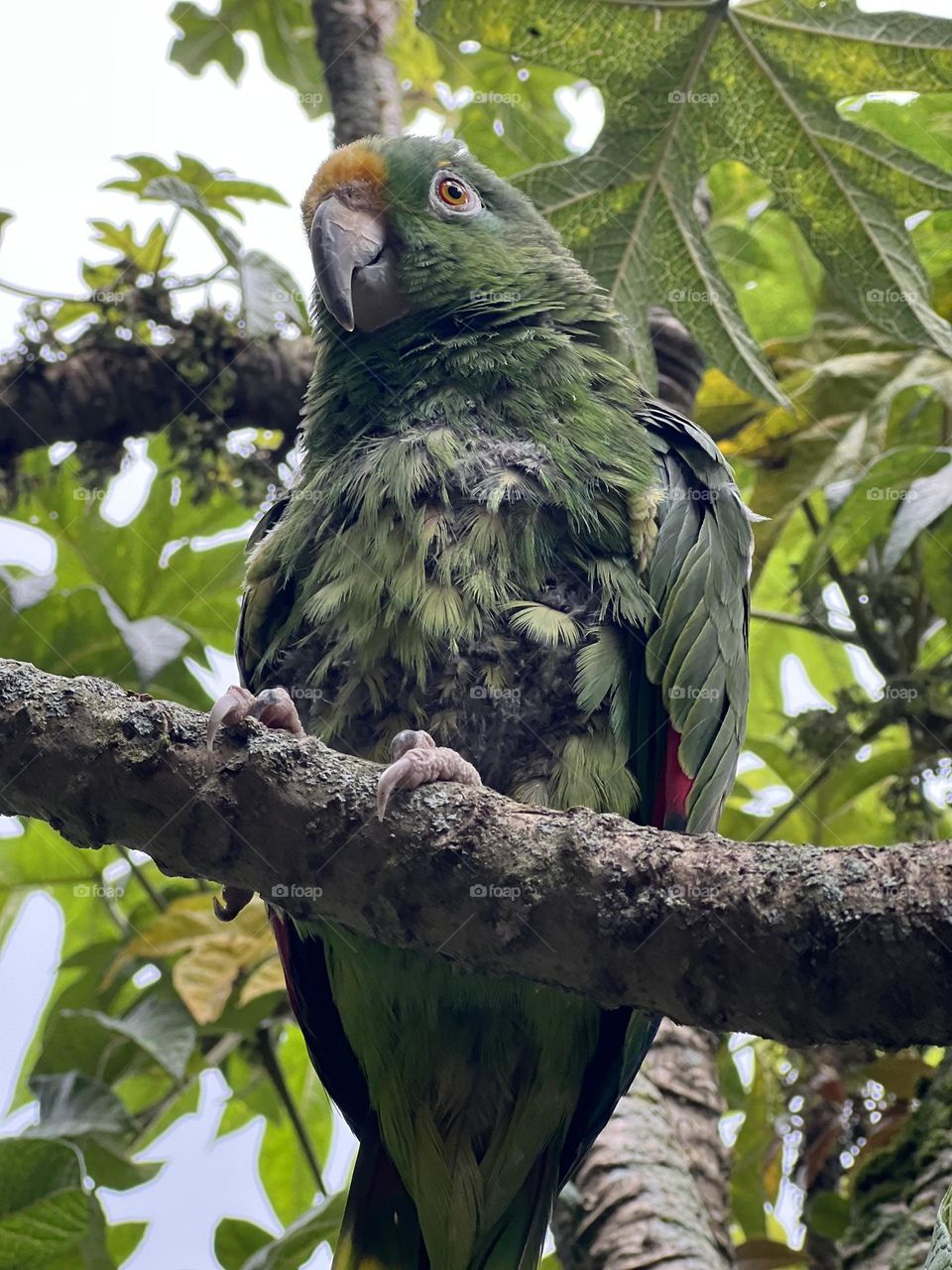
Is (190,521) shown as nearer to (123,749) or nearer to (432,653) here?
(432,653)

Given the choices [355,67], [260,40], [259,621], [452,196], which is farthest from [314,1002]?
[260,40]

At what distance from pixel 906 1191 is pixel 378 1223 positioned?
1055mm

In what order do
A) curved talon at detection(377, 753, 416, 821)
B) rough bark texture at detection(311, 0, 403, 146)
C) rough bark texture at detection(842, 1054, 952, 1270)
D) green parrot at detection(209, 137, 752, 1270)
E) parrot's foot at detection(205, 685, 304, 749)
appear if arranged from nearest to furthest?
curved talon at detection(377, 753, 416, 821)
parrot's foot at detection(205, 685, 304, 749)
green parrot at detection(209, 137, 752, 1270)
rough bark texture at detection(842, 1054, 952, 1270)
rough bark texture at detection(311, 0, 403, 146)

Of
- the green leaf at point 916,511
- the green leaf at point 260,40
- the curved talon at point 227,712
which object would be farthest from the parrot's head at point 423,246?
the green leaf at point 260,40

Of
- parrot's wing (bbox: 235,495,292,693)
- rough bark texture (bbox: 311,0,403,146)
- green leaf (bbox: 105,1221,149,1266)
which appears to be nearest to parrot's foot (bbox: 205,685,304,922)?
parrot's wing (bbox: 235,495,292,693)

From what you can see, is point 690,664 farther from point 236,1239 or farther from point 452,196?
point 236,1239

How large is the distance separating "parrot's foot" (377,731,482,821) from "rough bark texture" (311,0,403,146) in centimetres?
232

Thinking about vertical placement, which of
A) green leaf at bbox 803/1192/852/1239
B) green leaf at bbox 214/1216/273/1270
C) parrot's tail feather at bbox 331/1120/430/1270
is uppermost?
green leaf at bbox 803/1192/852/1239

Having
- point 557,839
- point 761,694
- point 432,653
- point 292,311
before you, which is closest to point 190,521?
point 292,311

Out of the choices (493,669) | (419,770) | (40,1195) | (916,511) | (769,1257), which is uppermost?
(916,511)

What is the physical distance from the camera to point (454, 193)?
118 inches

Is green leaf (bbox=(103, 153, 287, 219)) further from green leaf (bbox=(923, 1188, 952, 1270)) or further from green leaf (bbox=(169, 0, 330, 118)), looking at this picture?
green leaf (bbox=(923, 1188, 952, 1270))

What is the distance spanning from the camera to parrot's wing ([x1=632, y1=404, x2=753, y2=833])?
240 cm

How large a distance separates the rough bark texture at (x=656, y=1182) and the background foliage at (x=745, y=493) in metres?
0.29
